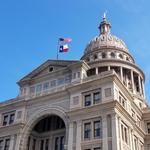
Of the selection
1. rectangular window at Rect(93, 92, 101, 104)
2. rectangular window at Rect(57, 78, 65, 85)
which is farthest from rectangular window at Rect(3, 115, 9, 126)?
rectangular window at Rect(93, 92, 101, 104)

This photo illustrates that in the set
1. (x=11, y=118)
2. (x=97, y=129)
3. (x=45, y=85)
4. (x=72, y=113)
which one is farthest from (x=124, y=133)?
(x=11, y=118)

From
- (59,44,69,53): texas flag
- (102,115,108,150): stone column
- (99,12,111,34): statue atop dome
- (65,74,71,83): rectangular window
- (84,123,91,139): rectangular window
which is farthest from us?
(99,12,111,34): statue atop dome

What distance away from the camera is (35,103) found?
4912cm

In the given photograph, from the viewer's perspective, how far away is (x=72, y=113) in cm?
4297

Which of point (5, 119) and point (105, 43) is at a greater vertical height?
point (105, 43)

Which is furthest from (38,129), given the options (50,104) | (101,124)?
(101,124)

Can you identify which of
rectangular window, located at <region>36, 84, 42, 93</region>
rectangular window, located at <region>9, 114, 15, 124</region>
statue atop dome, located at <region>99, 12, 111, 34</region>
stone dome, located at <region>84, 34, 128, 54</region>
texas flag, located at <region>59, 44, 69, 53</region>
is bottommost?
rectangular window, located at <region>9, 114, 15, 124</region>

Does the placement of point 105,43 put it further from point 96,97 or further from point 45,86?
point 96,97

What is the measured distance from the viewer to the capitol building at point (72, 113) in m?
40.1

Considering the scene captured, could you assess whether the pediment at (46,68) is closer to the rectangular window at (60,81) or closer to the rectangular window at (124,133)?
the rectangular window at (60,81)

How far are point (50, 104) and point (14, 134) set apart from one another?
7.41 m

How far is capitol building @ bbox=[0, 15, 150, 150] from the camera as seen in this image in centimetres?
4012

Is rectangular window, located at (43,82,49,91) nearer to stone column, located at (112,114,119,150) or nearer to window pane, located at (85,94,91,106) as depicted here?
window pane, located at (85,94,91,106)

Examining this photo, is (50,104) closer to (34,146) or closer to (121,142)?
(34,146)
